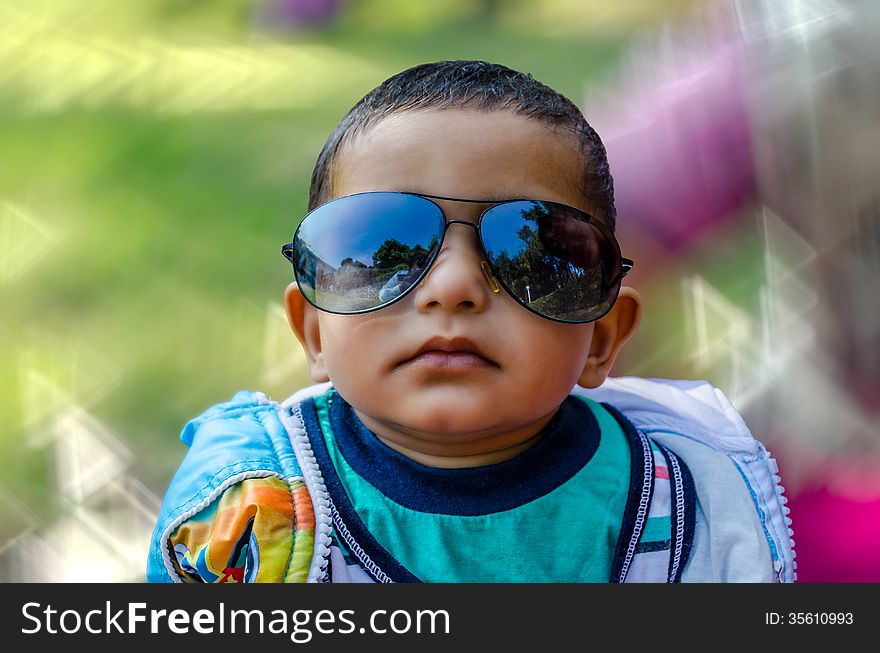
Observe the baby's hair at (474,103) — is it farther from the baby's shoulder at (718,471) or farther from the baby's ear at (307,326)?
the baby's shoulder at (718,471)

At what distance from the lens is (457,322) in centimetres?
123

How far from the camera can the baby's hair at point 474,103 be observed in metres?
→ 1.35

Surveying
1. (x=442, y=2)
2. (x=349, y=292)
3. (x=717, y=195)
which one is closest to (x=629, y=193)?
Answer: (x=717, y=195)

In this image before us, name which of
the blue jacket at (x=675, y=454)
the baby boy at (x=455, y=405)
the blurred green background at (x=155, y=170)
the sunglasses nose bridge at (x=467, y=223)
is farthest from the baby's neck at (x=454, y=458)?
A: the blurred green background at (x=155, y=170)

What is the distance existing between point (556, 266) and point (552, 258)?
0.04ft

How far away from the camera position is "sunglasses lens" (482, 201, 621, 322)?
125cm

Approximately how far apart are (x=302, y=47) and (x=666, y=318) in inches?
36.6

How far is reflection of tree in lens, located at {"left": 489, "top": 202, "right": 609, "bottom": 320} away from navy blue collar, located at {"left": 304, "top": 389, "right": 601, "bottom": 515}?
239mm

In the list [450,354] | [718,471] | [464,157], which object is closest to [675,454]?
[718,471]

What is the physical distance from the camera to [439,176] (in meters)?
1.28

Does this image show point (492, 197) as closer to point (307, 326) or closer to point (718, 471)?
point (307, 326)

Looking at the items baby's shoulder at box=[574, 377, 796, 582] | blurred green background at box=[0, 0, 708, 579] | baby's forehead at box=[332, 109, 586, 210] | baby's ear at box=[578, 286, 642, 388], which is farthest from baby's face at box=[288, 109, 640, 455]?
blurred green background at box=[0, 0, 708, 579]

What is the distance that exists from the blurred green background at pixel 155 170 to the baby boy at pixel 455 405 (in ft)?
1.59

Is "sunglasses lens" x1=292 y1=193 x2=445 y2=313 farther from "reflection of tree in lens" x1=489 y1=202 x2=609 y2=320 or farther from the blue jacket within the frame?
the blue jacket
